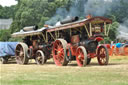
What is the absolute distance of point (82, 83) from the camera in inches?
330

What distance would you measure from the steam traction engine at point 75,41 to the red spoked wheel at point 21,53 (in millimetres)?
61

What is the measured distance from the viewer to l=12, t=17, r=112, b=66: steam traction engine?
14.7 meters

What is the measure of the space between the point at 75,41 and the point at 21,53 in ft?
15.9

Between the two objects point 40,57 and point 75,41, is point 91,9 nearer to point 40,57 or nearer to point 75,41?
point 40,57

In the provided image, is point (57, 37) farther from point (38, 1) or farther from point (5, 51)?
point (38, 1)

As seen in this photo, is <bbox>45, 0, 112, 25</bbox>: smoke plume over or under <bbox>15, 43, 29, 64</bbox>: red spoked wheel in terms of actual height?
over

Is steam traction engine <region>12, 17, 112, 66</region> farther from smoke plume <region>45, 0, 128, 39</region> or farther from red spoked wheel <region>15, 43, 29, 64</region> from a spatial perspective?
smoke plume <region>45, 0, 128, 39</region>

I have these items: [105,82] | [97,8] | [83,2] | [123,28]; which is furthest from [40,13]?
[105,82]

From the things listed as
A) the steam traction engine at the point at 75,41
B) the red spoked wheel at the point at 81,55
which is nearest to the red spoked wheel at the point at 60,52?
the steam traction engine at the point at 75,41

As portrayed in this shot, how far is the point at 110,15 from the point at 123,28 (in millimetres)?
Answer: 3358

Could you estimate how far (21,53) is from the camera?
19.4 metres

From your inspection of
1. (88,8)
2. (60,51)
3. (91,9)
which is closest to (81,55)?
(60,51)

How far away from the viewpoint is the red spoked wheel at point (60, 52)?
15562mm

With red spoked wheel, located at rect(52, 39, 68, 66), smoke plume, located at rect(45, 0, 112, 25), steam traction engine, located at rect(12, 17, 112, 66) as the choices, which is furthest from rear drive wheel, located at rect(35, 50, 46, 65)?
smoke plume, located at rect(45, 0, 112, 25)
